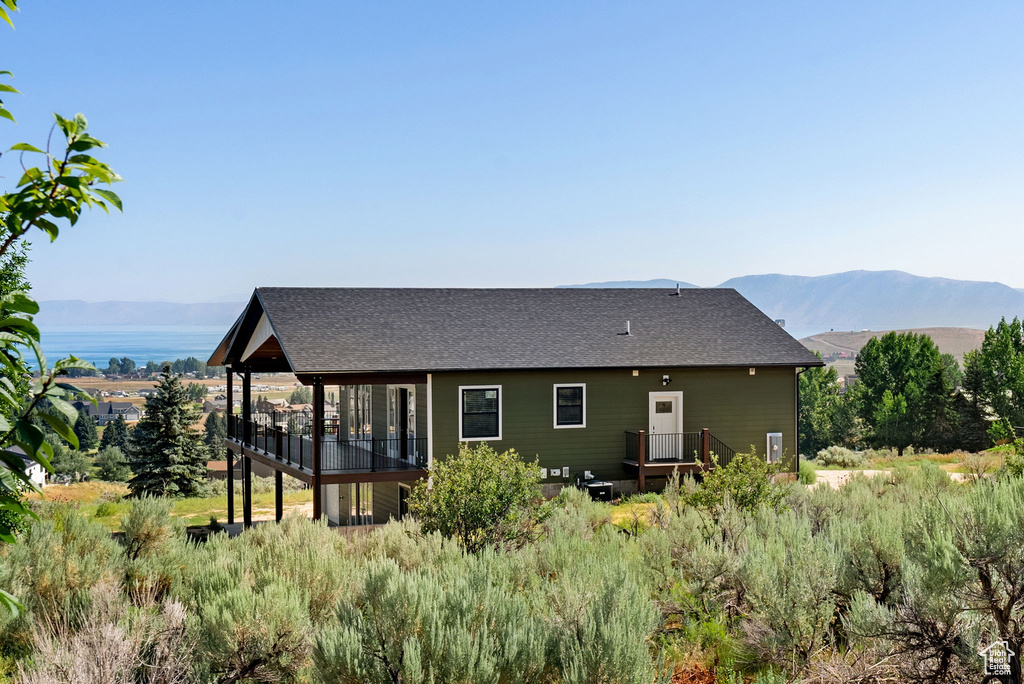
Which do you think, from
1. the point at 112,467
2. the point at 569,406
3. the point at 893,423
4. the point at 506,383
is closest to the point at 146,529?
the point at 506,383

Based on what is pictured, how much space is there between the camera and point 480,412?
70.2 ft

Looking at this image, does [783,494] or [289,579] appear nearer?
[289,579]

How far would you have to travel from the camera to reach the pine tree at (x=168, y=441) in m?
38.8

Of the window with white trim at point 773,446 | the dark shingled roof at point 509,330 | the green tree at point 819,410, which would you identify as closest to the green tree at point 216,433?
the green tree at point 819,410

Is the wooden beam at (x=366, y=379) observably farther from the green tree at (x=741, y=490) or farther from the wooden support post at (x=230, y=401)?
the green tree at (x=741, y=490)

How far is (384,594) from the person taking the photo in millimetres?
5965

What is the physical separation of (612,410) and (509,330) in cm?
353

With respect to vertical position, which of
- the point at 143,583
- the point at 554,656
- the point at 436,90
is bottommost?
the point at 143,583

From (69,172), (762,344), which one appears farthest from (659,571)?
(762,344)

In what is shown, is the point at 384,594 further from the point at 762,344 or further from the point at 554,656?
the point at 762,344

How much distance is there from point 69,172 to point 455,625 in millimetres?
3667

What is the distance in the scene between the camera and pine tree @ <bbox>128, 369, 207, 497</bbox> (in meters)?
38.8

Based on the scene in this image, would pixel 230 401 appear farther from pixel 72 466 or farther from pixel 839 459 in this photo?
pixel 72 466

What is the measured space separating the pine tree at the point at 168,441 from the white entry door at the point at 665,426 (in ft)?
81.4
